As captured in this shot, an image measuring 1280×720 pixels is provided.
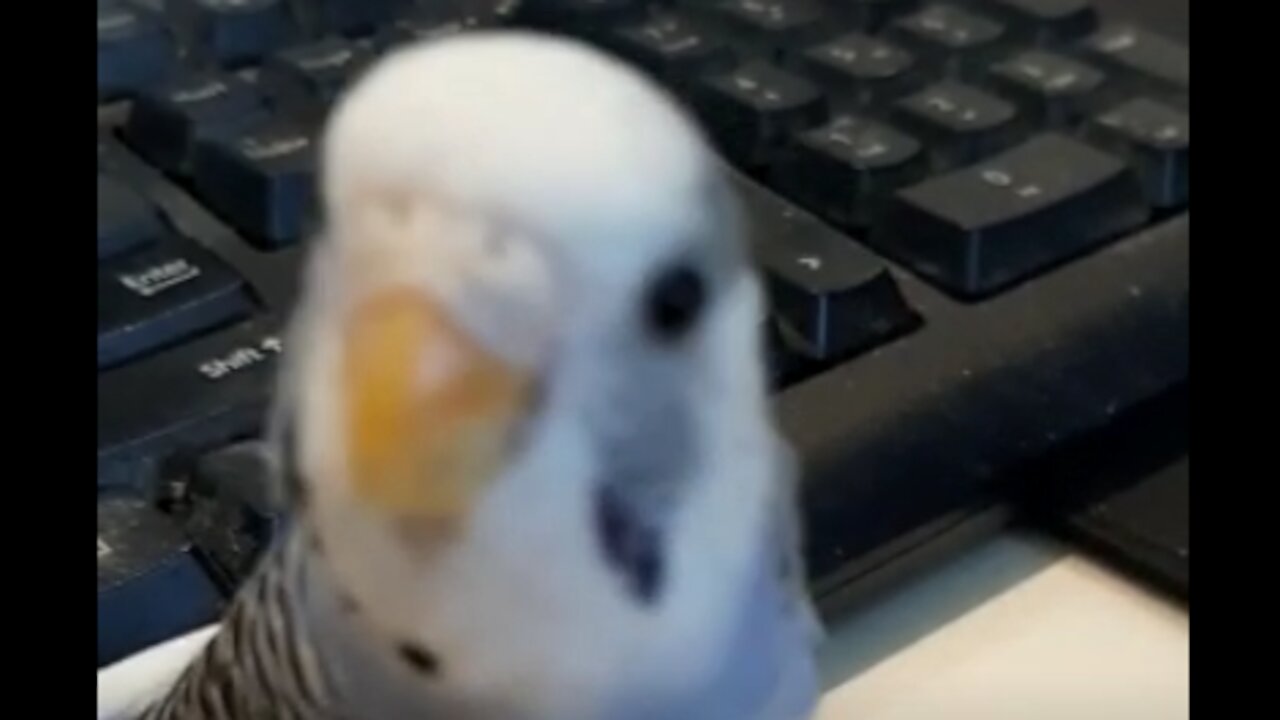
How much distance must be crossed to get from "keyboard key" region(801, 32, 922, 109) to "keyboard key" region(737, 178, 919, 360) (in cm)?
8

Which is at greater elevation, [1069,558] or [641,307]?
[641,307]

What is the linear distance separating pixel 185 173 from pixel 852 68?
0.18 metres

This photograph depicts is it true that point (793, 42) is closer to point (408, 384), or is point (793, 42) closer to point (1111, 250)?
point (1111, 250)

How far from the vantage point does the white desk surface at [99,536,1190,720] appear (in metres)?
0.46

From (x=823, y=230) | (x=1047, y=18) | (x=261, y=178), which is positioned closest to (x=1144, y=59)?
(x=1047, y=18)

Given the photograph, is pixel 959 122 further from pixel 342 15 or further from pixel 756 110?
pixel 342 15

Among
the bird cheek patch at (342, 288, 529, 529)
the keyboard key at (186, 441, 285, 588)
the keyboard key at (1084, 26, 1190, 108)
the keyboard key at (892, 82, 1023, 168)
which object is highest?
the bird cheek patch at (342, 288, 529, 529)

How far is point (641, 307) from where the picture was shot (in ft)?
0.89

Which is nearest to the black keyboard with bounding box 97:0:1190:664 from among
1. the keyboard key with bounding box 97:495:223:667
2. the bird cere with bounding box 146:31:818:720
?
the keyboard key with bounding box 97:495:223:667

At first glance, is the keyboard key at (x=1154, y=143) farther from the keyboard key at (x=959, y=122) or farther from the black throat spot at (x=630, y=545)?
the black throat spot at (x=630, y=545)

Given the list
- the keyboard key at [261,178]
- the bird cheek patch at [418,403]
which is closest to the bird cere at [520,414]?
the bird cheek patch at [418,403]

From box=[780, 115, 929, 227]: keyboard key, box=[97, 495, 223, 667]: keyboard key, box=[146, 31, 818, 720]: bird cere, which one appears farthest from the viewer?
box=[780, 115, 929, 227]: keyboard key

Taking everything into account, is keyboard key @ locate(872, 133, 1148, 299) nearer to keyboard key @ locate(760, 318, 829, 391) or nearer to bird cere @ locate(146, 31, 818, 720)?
keyboard key @ locate(760, 318, 829, 391)

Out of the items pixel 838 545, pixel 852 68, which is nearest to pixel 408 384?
pixel 838 545
